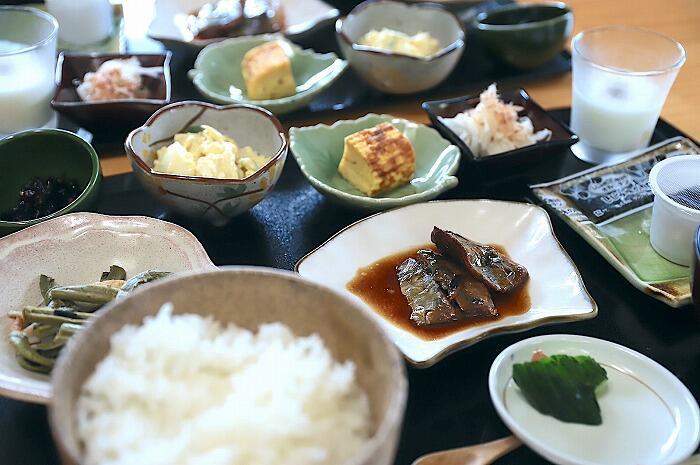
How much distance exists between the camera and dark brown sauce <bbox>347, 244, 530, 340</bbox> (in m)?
1.58

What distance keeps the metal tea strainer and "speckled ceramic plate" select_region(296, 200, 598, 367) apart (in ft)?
0.93

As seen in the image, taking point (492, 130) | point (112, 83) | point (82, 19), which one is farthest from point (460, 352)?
point (82, 19)

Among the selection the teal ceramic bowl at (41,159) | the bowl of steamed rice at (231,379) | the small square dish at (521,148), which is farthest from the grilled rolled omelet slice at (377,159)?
the bowl of steamed rice at (231,379)

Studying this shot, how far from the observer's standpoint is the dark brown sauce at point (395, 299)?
1582 millimetres

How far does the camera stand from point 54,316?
1407mm

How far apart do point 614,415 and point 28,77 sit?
6.18 ft

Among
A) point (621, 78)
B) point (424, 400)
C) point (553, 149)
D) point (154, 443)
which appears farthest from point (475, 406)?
point (621, 78)

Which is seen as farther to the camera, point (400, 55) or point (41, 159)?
point (400, 55)

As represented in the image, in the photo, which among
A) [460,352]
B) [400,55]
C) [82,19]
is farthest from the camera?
[82,19]

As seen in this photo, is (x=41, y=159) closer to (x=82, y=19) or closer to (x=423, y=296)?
(x=82, y=19)

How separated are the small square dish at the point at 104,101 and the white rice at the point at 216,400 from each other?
4.04ft

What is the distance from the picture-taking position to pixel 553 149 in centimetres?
207

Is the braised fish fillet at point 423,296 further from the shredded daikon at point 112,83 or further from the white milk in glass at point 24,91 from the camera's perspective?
the white milk in glass at point 24,91

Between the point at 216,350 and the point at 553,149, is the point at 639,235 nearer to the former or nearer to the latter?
the point at 553,149
